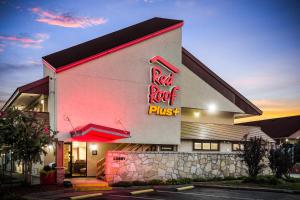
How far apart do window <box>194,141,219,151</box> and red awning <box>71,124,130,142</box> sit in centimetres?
908

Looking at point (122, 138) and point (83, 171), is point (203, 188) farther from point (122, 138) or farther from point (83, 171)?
point (83, 171)

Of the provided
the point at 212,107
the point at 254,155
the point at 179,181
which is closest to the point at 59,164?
the point at 179,181

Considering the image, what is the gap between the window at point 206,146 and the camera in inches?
1299

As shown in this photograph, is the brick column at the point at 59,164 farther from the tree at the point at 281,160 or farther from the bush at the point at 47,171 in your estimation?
the tree at the point at 281,160

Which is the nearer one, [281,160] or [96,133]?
[96,133]

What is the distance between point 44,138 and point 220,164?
12894mm

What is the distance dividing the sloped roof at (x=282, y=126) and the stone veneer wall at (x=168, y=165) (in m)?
25.6

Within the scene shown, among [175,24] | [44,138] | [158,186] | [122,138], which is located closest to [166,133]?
[122,138]

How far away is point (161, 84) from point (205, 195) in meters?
11.3

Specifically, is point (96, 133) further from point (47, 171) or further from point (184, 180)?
point (184, 180)

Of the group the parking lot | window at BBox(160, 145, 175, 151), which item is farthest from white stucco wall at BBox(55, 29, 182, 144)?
the parking lot

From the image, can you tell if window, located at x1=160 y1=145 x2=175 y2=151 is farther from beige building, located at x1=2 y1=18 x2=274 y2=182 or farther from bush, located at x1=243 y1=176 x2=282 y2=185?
bush, located at x1=243 y1=176 x2=282 y2=185

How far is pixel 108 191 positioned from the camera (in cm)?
2161

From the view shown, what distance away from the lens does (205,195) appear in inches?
777
